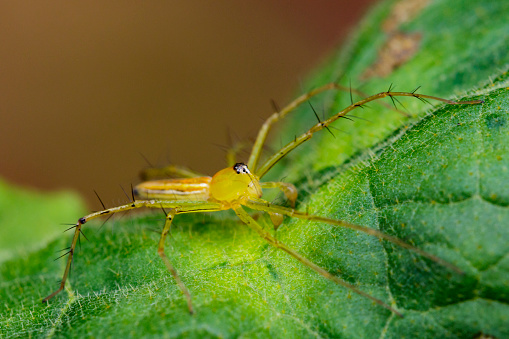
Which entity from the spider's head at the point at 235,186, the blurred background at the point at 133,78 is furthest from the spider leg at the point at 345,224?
the blurred background at the point at 133,78

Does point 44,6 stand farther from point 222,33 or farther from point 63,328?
point 63,328

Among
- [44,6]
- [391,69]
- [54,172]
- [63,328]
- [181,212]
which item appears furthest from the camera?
[44,6]

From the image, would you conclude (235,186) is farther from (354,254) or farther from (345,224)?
(354,254)

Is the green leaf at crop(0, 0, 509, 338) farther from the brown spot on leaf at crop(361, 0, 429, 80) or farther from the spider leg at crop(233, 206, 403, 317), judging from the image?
the brown spot on leaf at crop(361, 0, 429, 80)

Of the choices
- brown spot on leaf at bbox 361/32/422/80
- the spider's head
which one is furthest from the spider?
brown spot on leaf at bbox 361/32/422/80

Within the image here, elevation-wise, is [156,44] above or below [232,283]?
above

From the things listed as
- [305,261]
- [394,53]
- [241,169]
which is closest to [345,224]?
[305,261]

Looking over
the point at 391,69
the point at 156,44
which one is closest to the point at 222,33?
the point at 156,44
